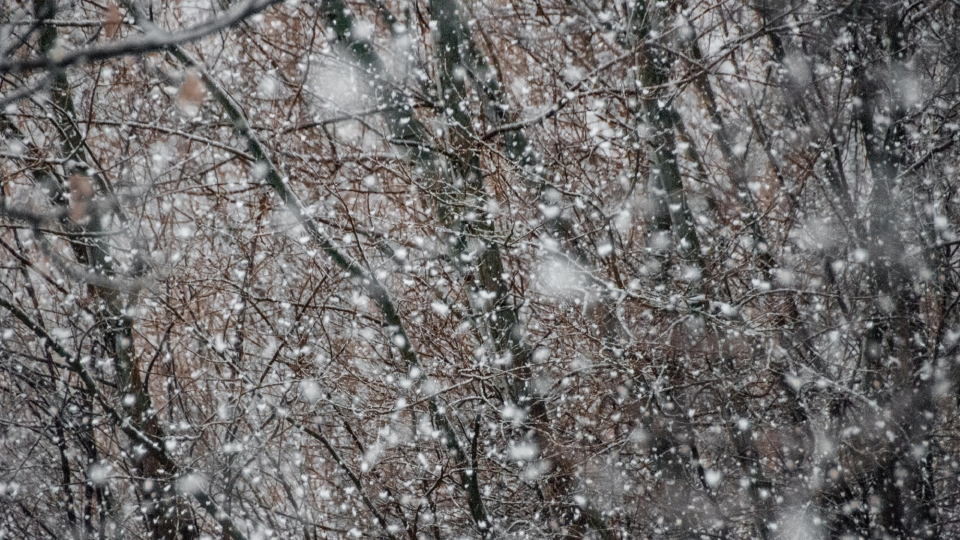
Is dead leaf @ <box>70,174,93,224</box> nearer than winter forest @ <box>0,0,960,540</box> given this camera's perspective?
Yes

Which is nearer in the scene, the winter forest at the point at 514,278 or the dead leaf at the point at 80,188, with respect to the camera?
the dead leaf at the point at 80,188

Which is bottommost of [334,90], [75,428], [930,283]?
[75,428]

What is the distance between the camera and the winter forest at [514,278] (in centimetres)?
546

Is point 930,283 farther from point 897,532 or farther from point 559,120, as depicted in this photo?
point 559,120

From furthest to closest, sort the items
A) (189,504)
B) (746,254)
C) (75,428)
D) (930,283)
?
(746,254) < (930,283) < (189,504) < (75,428)

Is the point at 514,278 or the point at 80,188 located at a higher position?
the point at 514,278

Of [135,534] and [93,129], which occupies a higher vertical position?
[93,129]

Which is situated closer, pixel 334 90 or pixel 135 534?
pixel 135 534

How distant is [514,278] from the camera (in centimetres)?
679

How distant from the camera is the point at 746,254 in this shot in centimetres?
696

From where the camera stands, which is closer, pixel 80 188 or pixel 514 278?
pixel 80 188

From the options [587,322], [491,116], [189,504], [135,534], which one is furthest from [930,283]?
[135,534]

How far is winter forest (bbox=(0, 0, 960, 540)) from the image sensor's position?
5.46 meters

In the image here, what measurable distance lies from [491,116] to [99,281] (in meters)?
3.71
